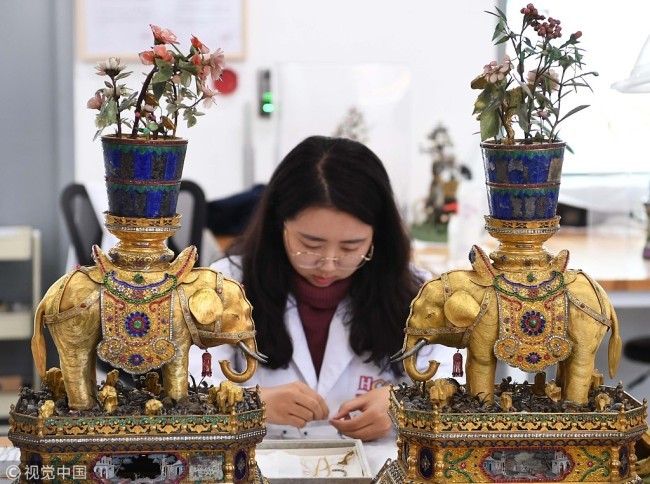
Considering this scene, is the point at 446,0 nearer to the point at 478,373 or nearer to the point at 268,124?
the point at 268,124

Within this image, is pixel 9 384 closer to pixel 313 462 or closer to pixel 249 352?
pixel 313 462

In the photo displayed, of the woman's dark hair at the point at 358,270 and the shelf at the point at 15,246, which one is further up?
the woman's dark hair at the point at 358,270

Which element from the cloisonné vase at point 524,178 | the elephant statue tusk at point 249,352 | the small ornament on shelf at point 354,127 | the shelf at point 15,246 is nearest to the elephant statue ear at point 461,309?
the cloisonné vase at point 524,178

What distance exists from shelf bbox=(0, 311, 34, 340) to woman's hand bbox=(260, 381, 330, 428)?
256cm

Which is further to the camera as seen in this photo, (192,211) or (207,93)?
(192,211)

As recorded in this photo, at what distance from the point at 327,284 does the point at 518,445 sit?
96cm

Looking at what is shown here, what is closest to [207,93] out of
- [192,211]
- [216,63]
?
[216,63]

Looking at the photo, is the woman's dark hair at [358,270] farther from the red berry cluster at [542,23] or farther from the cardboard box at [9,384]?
the cardboard box at [9,384]

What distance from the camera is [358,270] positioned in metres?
2.22

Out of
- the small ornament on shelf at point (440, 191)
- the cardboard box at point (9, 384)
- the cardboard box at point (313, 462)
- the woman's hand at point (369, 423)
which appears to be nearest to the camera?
the cardboard box at point (313, 462)

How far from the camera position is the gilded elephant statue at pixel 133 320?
1290mm

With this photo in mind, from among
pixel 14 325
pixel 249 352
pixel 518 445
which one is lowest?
pixel 14 325

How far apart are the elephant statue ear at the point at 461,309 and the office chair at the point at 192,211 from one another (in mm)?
2103

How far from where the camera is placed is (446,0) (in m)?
4.50
